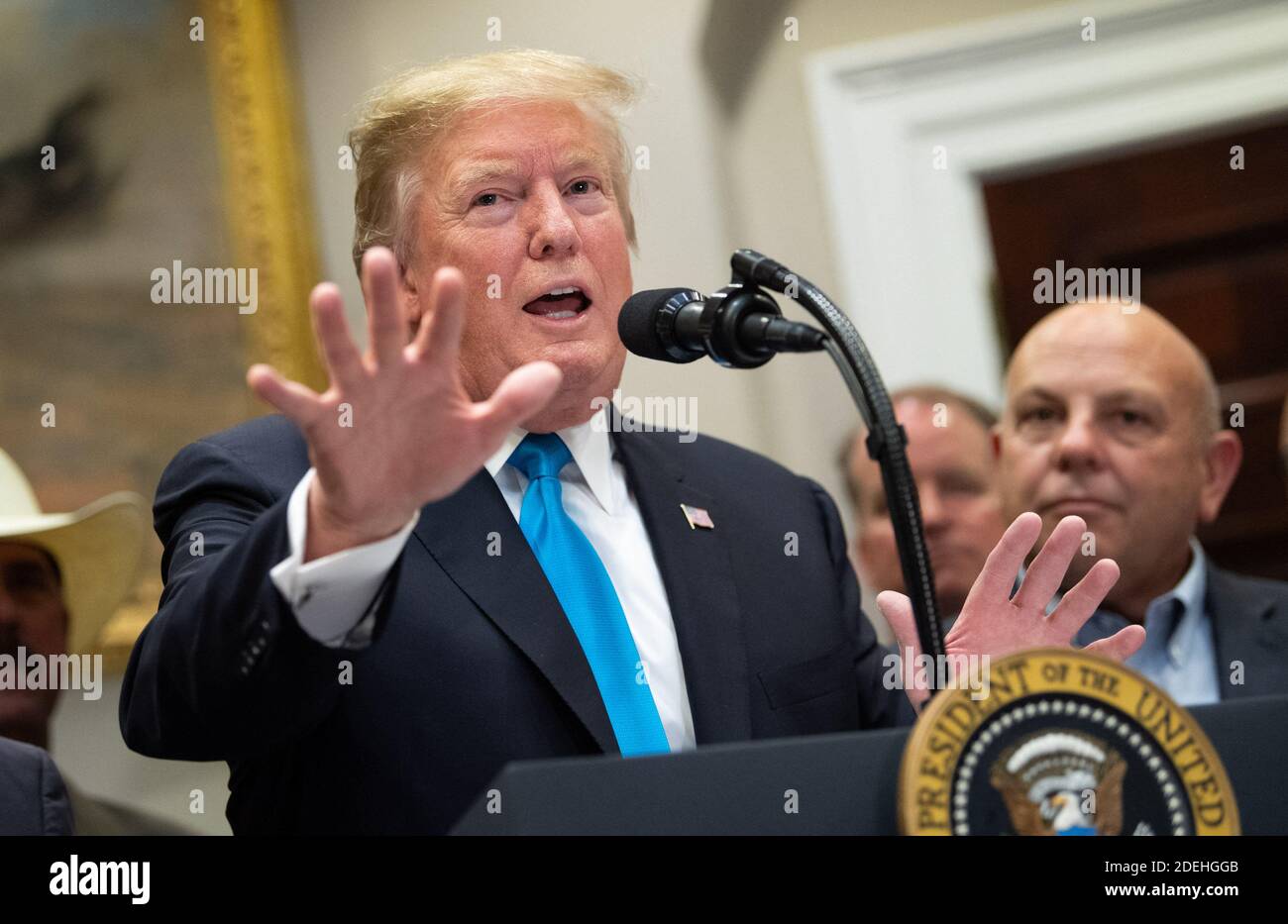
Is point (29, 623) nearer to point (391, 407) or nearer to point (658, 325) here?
point (658, 325)

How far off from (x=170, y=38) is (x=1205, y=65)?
7.69 feet

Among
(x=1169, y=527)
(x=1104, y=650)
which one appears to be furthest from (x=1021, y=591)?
(x=1169, y=527)

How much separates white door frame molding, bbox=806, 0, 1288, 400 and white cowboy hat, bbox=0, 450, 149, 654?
5.48 feet

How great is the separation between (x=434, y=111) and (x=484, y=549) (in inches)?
23.4

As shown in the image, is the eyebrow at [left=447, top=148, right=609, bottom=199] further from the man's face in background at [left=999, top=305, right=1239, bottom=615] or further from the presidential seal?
the man's face in background at [left=999, top=305, right=1239, bottom=615]

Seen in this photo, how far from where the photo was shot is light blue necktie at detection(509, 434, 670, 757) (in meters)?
1.55

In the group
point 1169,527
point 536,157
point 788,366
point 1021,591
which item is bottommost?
point 1021,591

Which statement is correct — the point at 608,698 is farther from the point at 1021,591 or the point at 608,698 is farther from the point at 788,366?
the point at 788,366

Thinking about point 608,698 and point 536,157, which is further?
point 536,157

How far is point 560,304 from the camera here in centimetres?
184

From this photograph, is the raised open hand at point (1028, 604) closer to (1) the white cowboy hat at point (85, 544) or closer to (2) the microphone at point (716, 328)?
(2) the microphone at point (716, 328)

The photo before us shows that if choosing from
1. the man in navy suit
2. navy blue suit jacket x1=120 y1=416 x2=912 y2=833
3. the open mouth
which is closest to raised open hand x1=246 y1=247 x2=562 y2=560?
the man in navy suit

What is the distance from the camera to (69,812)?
1.80 metres

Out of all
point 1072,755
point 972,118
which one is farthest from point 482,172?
point 972,118
